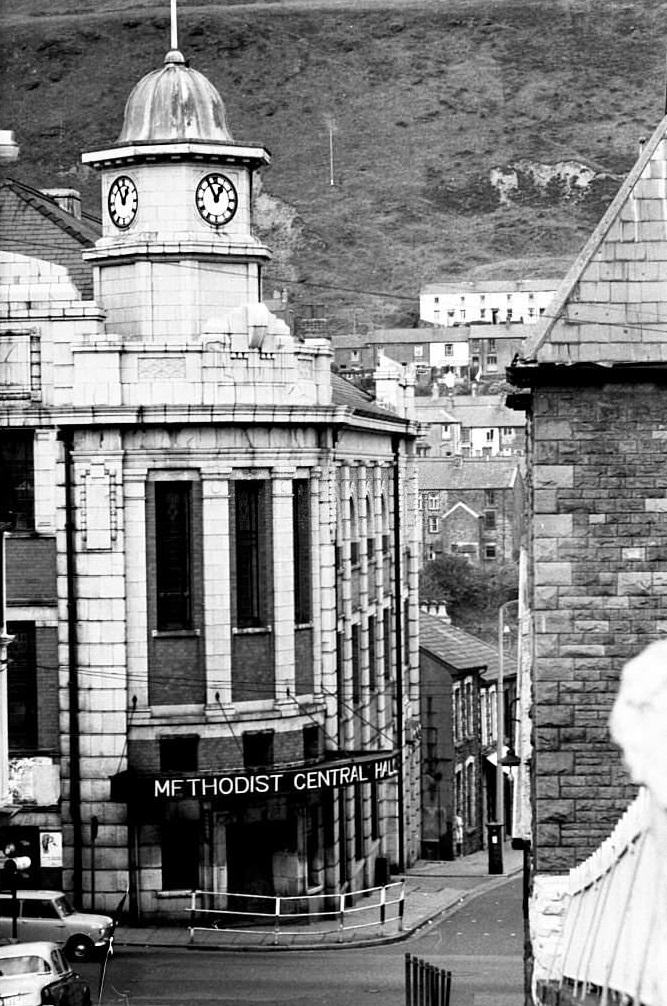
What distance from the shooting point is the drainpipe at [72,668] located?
48.5 meters

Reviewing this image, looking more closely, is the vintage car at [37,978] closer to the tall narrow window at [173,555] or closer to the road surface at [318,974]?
the road surface at [318,974]

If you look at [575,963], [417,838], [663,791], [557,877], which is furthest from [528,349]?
[417,838]

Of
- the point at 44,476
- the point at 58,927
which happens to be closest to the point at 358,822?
the point at 44,476

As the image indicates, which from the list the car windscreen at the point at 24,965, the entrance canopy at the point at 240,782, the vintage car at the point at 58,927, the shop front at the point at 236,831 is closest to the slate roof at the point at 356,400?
the entrance canopy at the point at 240,782

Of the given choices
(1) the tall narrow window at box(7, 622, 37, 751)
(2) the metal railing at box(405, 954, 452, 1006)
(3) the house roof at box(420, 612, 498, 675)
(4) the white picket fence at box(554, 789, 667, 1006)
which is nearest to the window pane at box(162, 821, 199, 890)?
(1) the tall narrow window at box(7, 622, 37, 751)

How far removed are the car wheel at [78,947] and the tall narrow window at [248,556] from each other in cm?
866

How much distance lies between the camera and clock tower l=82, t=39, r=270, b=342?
50.8 m

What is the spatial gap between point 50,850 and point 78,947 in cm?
553

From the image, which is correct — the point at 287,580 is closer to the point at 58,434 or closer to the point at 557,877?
the point at 58,434

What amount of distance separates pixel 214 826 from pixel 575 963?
33232 mm

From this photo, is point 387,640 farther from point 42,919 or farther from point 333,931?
point 42,919

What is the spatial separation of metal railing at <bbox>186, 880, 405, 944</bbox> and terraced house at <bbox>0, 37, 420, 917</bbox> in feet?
1.13

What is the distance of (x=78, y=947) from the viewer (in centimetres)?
4281

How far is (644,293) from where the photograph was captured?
26.9 metres
